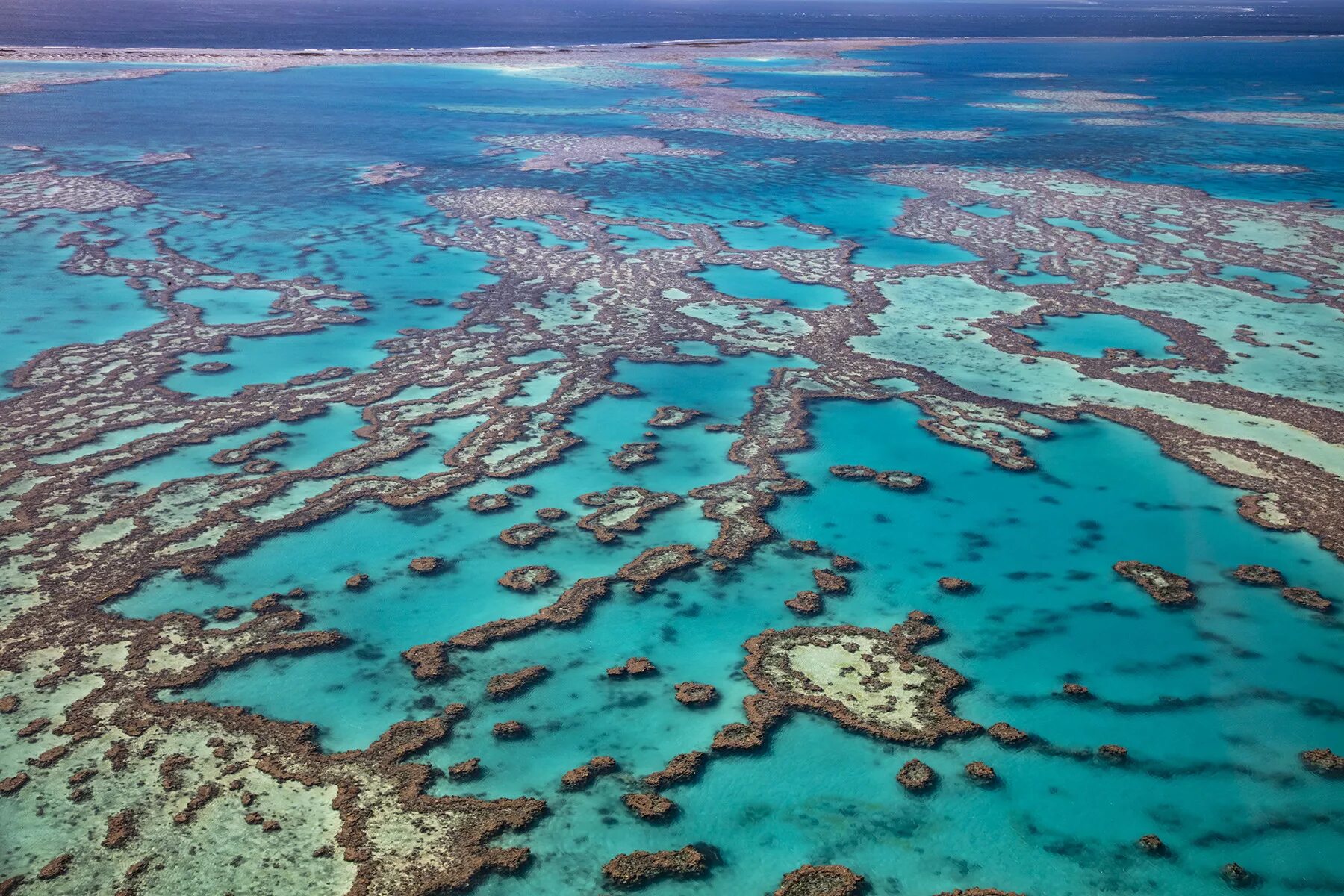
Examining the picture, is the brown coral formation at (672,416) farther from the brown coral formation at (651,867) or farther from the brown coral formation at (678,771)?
the brown coral formation at (651,867)

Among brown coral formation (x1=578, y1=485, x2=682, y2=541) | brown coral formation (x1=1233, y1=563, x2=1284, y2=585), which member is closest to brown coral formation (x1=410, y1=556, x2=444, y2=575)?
brown coral formation (x1=578, y1=485, x2=682, y2=541)

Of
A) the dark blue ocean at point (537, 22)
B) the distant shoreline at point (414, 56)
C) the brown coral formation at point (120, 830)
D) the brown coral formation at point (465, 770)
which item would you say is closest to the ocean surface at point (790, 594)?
the brown coral formation at point (465, 770)

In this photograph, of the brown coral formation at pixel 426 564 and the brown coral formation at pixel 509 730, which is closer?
the brown coral formation at pixel 509 730

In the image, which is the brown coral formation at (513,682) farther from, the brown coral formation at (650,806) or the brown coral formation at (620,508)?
the brown coral formation at (620,508)

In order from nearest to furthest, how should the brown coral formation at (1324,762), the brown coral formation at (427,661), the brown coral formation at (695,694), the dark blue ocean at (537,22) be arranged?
the brown coral formation at (1324,762) < the brown coral formation at (695,694) < the brown coral formation at (427,661) < the dark blue ocean at (537,22)

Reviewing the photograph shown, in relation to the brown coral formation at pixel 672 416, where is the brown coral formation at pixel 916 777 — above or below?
below

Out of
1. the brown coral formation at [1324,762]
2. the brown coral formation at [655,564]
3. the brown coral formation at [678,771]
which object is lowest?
the brown coral formation at [678,771]

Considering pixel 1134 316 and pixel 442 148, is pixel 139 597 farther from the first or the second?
pixel 442 148

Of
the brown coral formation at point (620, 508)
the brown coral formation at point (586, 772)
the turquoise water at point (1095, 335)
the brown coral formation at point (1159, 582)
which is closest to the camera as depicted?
the brown coral formation at point (586, 772)
